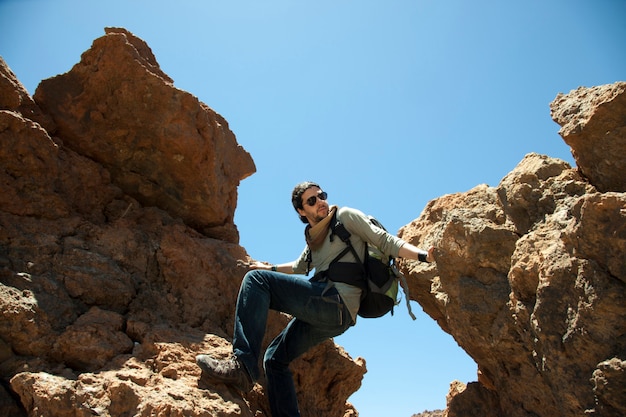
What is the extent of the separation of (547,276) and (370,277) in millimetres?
1760

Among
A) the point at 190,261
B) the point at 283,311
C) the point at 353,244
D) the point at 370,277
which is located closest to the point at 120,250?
the point at 190,261

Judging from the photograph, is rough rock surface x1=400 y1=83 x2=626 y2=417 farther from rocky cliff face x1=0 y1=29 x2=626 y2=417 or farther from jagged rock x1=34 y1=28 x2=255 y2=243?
jagged rock x1=34 y1=28 x2=255 y2=243

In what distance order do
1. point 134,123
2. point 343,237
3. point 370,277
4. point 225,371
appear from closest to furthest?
point 225,371, point 370,277, point 343,237, point 134,123

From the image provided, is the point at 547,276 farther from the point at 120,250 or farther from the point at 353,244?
the point at 120,250

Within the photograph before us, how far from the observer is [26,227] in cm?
557

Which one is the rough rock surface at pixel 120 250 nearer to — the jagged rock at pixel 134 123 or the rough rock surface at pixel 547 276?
the jagged rock at pixel 134 123

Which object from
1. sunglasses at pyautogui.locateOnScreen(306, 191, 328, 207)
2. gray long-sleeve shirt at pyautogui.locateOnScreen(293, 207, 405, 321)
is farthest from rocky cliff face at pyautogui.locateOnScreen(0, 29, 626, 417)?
sunglasses at pyautogui.locateOnScreen(306, 191, 328, 207)

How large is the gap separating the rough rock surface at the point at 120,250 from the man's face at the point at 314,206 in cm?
156

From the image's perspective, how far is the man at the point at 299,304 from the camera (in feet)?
15.7

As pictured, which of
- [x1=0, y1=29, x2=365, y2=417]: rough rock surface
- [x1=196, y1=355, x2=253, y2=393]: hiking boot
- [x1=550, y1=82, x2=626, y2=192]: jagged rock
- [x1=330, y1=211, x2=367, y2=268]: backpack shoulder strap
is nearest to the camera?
[x1=0, y1=29, x2=365, y2=417]: rough rock surface

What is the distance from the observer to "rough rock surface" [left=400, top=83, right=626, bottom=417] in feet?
14.7

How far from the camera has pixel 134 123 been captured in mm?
6848

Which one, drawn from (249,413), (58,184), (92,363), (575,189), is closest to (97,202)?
(58,184)

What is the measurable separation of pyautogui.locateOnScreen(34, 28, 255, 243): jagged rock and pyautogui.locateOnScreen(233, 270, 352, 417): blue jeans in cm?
248
